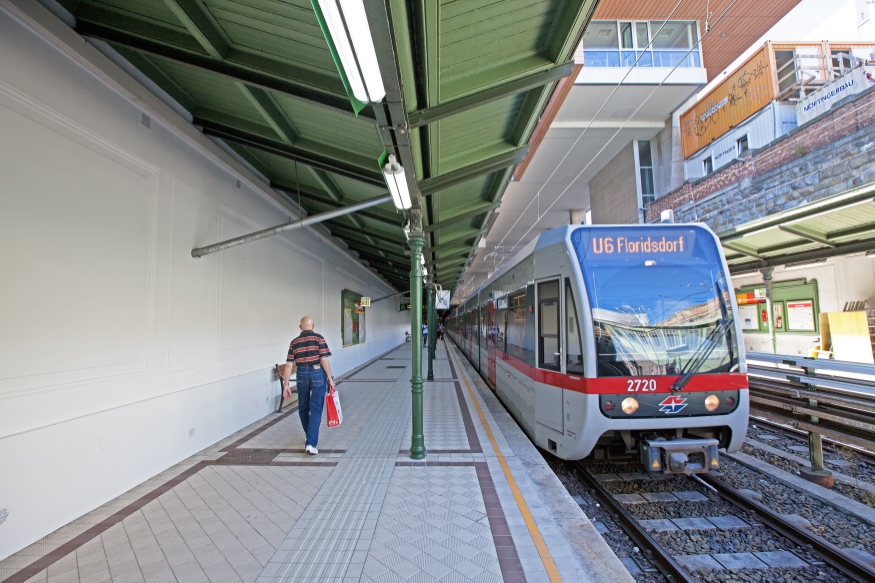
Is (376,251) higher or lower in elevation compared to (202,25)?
lower

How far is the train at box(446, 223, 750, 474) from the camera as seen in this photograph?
3.94 meters

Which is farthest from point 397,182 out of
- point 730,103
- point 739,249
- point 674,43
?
point 674,43

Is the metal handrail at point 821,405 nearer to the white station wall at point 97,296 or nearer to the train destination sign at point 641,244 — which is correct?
the train destination sign at point 641,244

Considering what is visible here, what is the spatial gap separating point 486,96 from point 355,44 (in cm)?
266

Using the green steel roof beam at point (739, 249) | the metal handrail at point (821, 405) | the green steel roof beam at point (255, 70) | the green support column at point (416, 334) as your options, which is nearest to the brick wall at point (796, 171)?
the green steel roof beam at point (739, 249)

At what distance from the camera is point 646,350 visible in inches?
159

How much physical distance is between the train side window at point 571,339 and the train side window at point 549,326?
0.46 feet

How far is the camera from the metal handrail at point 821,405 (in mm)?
4746

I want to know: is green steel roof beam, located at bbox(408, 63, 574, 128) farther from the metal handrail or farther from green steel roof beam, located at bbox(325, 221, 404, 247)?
green steel roof beam, located at bbox(325, 221, 404, 247)

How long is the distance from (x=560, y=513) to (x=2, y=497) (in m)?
4.17

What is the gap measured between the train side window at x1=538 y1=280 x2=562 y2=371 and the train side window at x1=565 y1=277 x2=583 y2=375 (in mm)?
139

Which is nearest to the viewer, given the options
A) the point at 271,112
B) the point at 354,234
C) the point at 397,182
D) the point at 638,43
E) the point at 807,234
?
the point at 397,182

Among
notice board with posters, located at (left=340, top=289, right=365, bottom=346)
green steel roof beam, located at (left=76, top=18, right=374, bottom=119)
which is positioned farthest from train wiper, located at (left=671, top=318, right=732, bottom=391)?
notice board with posters, located at (left=340, top=289, right=365, bottom=346)

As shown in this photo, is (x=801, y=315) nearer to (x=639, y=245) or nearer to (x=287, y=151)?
(x=639, y=245)
